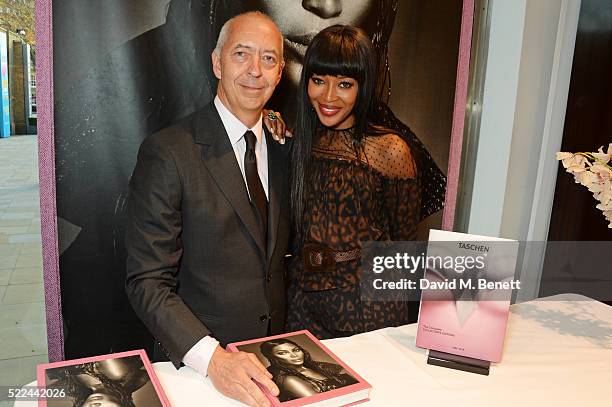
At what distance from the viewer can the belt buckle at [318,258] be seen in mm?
1820

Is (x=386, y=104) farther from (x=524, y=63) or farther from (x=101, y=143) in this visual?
(x=101, y=143)

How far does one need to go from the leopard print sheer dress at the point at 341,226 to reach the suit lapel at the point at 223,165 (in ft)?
1.26

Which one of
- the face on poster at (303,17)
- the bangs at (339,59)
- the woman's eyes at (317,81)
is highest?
the face on poster at (303,17)

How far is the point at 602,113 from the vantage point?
2.69 m

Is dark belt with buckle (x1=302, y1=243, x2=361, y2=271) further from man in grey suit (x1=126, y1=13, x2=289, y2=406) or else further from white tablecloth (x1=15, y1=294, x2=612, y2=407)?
white tablecloth (x1=15, y1=294, x2=612, y2=407)

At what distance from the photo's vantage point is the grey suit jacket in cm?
135

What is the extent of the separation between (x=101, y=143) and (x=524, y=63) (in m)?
2.23

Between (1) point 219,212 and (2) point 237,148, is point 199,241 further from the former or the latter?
(2) point 237,148

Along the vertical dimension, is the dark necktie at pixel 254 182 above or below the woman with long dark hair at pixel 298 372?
above

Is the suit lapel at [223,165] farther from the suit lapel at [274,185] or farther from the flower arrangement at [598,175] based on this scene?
the flower arrangement at [598,175]

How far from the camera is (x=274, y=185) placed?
5.35 ft

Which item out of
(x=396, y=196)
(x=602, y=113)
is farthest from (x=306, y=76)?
(x=602, y=113)

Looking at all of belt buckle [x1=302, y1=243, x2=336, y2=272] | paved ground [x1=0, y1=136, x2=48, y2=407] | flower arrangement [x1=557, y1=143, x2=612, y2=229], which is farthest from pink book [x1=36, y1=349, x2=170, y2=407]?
flower arrangement [x1=557, y1=143, x2=612, y2=229]

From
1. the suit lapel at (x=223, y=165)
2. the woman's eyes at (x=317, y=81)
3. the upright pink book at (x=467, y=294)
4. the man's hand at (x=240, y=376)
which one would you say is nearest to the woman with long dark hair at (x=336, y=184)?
the woman's eyes at (x=317, y=81)
